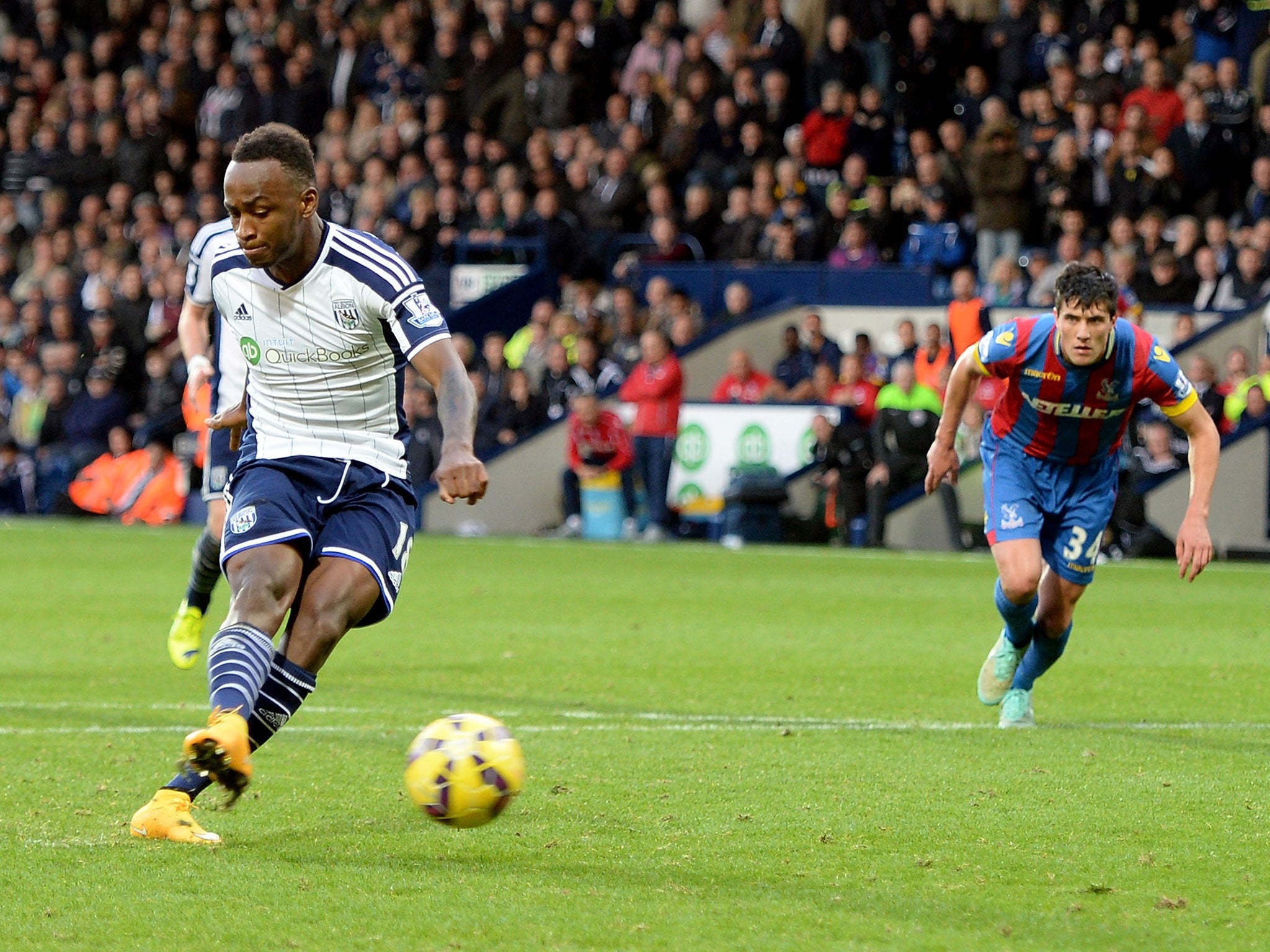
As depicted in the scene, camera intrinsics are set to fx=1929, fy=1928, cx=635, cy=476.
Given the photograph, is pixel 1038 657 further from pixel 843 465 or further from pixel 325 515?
pixel 843 465

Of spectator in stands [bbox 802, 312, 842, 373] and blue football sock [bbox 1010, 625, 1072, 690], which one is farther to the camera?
spectator in stands [bbox 802, 312, 842, 373]

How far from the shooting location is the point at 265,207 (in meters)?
5.16

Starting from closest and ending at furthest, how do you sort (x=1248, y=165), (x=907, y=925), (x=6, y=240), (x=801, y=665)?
(x=907, y=925)
(x=801, y=665)
(x=1248, y=165)
(x=6, y=240)

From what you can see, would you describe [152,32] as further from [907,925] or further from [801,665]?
[907,925]

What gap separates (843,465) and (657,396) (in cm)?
207

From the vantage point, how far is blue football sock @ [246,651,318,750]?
5.15 metres

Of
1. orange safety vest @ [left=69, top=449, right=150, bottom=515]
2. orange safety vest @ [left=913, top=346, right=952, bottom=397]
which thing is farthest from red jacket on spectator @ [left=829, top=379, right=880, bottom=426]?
orange safety vest @ [left=69, top=449, right=150, bottom=515]

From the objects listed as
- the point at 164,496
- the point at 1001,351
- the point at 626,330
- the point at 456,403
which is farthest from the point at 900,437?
the point at 456,403

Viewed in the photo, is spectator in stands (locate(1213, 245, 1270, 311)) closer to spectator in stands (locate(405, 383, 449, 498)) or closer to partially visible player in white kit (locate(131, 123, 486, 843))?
spectator in stands (locate(405, 383, 449, 498))

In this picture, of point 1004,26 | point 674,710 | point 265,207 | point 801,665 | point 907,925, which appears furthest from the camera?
point 1004,26

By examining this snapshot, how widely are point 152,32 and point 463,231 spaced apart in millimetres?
7539

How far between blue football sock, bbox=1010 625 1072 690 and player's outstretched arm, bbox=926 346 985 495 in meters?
0.75

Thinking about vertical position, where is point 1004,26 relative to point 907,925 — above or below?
above

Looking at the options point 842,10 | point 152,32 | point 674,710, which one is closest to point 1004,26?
point 842,10
